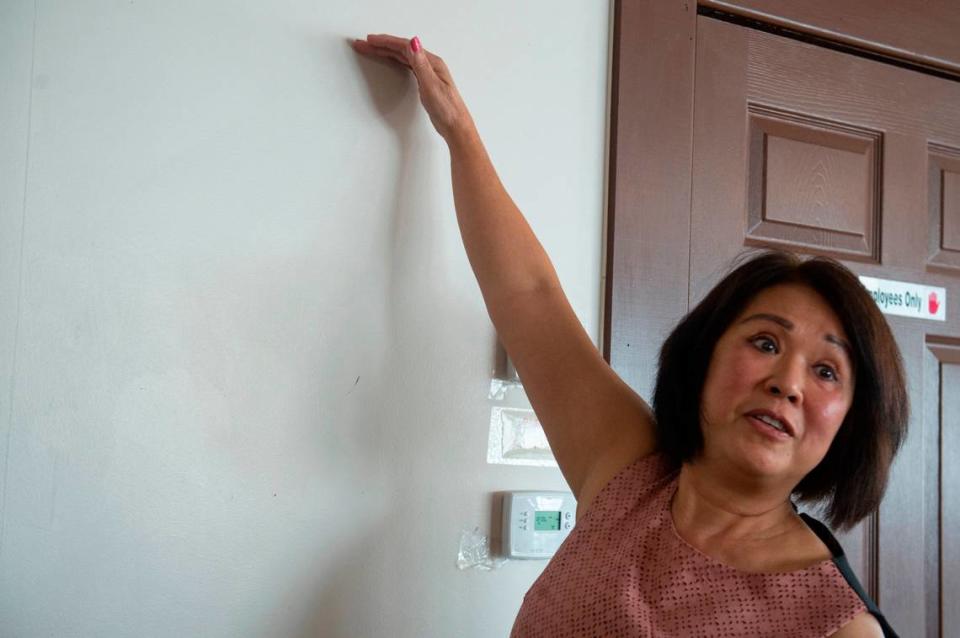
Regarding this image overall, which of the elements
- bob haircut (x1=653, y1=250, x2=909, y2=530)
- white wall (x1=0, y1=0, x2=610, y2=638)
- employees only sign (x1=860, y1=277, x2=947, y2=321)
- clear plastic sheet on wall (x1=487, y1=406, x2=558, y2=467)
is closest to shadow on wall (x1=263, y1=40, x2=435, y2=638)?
white wall (x1=0, y1=0, x2=610, y2=638)

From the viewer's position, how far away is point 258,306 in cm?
120

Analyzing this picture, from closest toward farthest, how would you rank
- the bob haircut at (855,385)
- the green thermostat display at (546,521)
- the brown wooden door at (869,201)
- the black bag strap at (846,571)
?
1. the black bag strap at (846,571)
2. the bob haircut at (855,385)
3. the green thermostat display at (546,521)
4. the brown wooden door at (869,201)

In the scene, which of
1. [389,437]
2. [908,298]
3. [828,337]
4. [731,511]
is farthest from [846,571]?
[908,298]

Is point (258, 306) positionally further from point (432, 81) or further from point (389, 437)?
point (432, 81)

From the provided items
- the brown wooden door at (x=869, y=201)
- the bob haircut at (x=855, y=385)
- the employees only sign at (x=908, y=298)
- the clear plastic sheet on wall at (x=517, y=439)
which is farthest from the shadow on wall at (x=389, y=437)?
the employees only sign at (x=908, y=298)

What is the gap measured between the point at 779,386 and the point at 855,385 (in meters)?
0.12

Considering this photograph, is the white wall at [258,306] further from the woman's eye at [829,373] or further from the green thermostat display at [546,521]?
the woman's eye at [829,373]

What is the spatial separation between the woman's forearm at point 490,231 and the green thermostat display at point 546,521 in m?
0.32

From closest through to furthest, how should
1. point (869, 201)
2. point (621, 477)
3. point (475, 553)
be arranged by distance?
point (621, 477)
point (475, 553)
point (869, 201)

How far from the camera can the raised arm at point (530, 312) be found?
1.24 metres

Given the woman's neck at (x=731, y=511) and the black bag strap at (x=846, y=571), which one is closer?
the black bag strap at (x=846, y=571)

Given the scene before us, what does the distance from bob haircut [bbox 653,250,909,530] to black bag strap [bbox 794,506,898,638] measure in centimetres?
7

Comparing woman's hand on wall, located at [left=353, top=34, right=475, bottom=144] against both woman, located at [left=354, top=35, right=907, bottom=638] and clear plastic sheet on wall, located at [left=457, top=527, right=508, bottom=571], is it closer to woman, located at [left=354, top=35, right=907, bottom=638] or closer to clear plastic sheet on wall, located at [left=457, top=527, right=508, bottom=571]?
woman, located at [left=354, top=35, right=907, bottom=638]

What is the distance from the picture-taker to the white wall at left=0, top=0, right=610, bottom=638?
3.57ft
